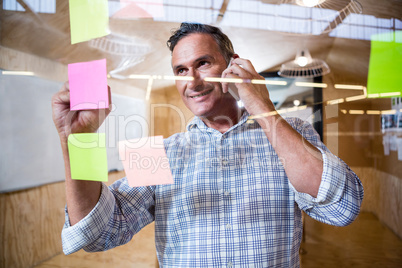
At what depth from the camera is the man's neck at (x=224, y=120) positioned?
50 centimetres

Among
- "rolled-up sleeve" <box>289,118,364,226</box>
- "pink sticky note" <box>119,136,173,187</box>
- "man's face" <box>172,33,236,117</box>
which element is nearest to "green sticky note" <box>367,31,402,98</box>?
"rolled-up sleeve" <box>289,118,364,226</box>

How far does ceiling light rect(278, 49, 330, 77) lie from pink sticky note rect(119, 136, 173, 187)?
0.84ft

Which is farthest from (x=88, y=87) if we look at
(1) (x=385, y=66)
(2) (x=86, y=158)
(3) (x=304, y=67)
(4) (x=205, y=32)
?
(1) (x=385, y=66)

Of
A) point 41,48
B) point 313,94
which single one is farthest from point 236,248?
point 41,48

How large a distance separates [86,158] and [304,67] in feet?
1.34

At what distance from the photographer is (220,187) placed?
0.52m

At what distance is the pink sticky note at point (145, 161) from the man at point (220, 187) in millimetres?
26

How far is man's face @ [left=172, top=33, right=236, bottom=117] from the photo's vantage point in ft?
1.51

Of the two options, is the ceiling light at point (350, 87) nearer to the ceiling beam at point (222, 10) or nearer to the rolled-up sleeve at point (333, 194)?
the rolled-up sleeve at point (333, 194)

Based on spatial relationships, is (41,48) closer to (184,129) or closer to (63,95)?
(63,95)

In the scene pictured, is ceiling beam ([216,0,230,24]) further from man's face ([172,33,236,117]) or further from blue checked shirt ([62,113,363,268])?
blue checked shirt ([62,113,363,268])

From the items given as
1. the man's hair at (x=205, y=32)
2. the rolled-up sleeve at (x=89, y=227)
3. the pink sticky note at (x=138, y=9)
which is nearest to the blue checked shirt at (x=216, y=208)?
the rolled-up sleeve at (x=89, y=227)

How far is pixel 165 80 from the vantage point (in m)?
0.50

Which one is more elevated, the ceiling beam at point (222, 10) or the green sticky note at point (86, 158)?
the ceiling beam at point (222, 10)
